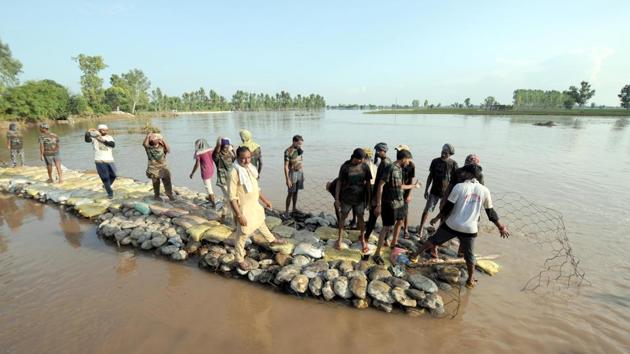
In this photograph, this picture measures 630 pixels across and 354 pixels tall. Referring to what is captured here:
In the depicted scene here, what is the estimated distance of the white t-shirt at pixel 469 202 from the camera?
12.4 feet

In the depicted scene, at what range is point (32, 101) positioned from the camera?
35344mm

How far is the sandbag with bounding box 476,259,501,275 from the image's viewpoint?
15.3 ft

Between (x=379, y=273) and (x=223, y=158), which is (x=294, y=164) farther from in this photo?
(x=379, y=273)

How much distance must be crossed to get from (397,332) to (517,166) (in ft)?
42.2

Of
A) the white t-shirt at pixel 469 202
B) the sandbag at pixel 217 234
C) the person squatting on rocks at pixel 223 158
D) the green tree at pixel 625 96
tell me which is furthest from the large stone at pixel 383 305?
the green tree at pixel 625 96

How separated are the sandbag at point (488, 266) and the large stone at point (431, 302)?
1.41 meters

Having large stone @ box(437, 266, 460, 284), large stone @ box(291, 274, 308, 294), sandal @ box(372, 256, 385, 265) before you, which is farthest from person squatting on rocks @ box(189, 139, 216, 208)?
large stone @ box(437, 266, 460, 284)

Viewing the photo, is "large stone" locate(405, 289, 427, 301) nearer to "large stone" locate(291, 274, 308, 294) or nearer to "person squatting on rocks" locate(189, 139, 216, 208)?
"large stone" locate(291, 274, 308, 294)

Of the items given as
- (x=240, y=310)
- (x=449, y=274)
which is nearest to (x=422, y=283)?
(x=449, y=274)

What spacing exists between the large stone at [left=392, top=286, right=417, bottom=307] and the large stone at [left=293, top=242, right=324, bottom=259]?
135 cm

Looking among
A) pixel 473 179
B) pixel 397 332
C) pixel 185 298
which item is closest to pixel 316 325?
pixel 397 332

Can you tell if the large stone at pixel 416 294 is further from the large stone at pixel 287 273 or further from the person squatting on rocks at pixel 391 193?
the large stone at pixel 287 273

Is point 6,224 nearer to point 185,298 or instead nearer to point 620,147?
point 185,298

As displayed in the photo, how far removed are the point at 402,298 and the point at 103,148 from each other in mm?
6809
